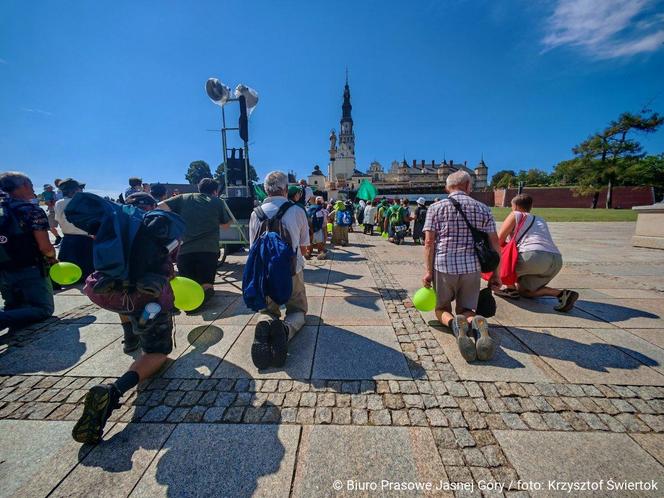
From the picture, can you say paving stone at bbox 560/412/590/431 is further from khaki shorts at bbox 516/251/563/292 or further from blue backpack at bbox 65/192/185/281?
blue backpack at bbox 65/192/185/281

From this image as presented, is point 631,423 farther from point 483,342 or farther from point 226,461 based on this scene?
point 226,461

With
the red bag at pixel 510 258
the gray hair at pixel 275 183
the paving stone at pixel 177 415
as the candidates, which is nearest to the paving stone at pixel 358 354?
the paving stone at pixel 177 415

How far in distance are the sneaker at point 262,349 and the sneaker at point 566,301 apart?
3.96 m

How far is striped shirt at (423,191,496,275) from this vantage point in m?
2.92

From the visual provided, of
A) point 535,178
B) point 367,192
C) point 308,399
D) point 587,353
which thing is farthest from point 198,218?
point 535,178

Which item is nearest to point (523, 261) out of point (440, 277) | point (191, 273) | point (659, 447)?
point (440, 277)

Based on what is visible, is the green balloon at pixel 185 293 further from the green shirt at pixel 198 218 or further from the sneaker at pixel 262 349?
the green shirt at pixel 198 218

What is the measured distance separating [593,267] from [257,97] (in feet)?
31.0

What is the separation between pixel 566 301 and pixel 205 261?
5.20 metres

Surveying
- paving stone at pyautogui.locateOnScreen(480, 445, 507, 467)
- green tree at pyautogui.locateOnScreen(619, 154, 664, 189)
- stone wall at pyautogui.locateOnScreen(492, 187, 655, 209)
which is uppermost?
green tree at pyautogui.locateOnScreen(619, 154, 664, 189)

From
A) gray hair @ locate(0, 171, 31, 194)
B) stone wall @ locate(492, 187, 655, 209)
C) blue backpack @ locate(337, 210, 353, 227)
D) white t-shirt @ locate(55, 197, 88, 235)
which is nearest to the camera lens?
gray hair @ locate(0, 171, 31, 194)

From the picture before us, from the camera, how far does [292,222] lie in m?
2.98

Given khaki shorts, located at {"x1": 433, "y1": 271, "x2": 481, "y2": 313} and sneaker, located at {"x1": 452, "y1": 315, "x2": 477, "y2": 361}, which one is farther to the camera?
khaki shorts, located at {"x1": 433, "y1": 271, "x2": 481, "y2": 313}

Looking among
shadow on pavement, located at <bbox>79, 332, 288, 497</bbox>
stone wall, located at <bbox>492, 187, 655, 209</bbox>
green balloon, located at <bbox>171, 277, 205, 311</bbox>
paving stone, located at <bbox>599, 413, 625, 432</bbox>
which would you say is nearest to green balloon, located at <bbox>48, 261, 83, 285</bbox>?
green balloon, located at <bbox>171, 277, 205, 311</bbox>
